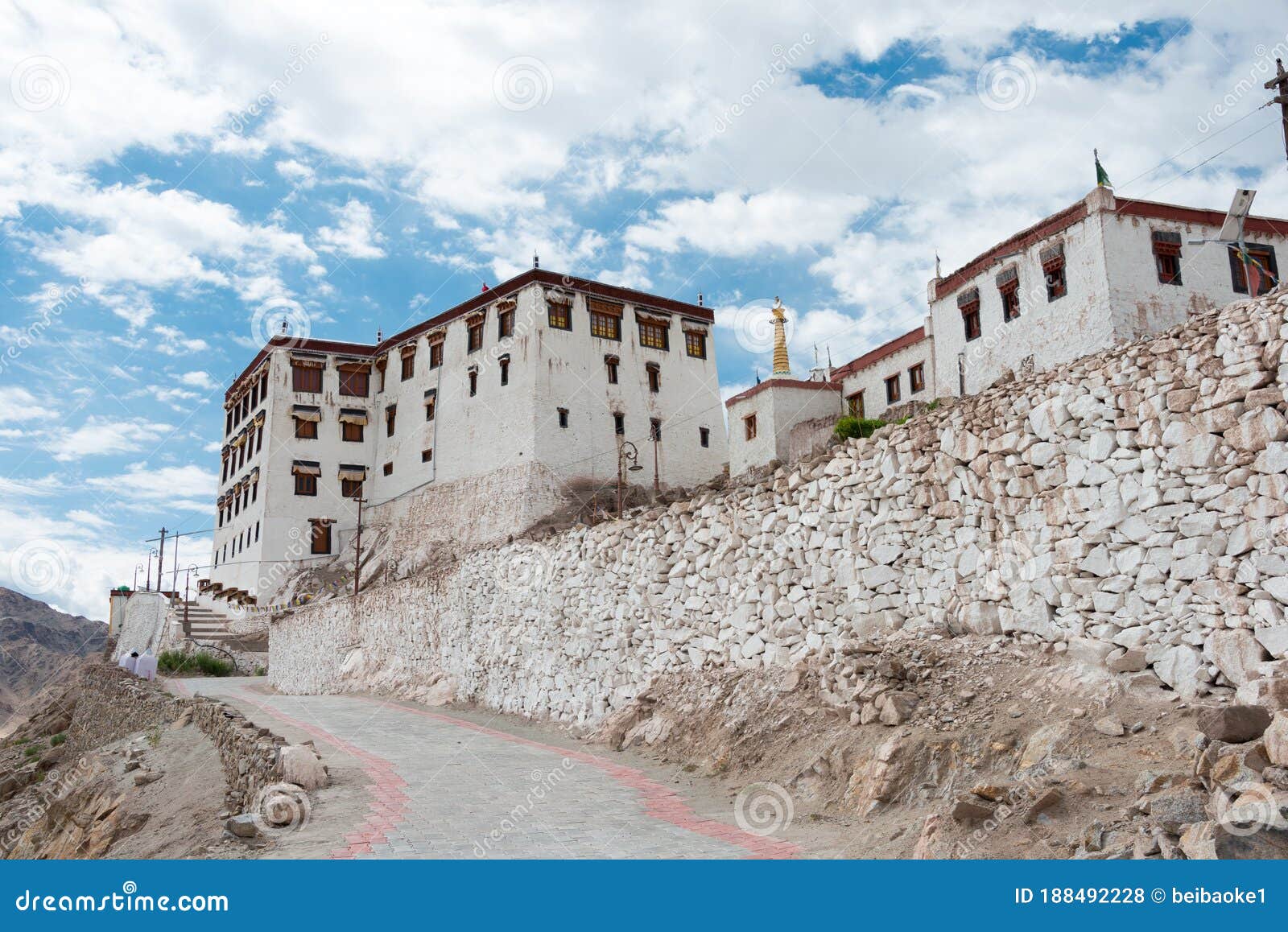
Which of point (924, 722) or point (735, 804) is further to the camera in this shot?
point (735, 804)

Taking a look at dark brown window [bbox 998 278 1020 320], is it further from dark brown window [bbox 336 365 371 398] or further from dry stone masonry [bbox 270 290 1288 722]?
dark brown window [bbox 336 365 371 398]

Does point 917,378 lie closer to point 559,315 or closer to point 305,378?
point 559,315

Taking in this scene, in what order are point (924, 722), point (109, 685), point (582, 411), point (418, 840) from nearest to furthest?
point (418, 840) → point (924, 722) → point (109, 685) → point (582, 411)

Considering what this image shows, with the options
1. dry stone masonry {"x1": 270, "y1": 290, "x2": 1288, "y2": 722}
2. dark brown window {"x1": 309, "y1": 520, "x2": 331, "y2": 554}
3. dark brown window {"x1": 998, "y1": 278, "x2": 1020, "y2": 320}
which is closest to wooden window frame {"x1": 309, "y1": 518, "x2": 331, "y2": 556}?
dark brown window {"x1": 309, "y1": 520, "x2": 331, "y2": 554}

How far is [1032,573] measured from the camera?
28.4 feet

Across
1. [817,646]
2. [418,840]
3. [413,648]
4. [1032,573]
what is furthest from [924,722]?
[413,648]

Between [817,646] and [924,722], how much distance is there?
8.48 ft

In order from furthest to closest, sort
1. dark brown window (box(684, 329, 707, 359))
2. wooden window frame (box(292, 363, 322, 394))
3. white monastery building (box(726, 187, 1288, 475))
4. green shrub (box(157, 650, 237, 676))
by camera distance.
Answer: wooden window frame (box(292, 363, 322, 394)) → green shrub (box(157, 650, 237, 676)) → dark brown window (box(684, 329, 707, 359)) → white monastery building (box(726, 187, 1288, 475))

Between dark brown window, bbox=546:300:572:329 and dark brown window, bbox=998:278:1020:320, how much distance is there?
49.2 ft

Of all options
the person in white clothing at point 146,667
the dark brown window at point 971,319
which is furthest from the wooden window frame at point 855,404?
the person in white clothing at point 146,667

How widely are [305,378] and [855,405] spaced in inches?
938

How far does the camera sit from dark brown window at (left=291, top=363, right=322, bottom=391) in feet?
133

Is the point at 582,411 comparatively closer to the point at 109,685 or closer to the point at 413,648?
the point at 413,648

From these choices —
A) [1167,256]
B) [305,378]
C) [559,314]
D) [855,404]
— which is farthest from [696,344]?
[1167,256]
